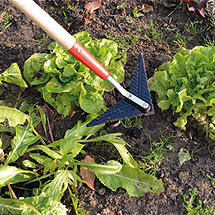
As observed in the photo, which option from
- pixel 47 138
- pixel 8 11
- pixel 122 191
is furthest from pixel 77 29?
pixel 122 191

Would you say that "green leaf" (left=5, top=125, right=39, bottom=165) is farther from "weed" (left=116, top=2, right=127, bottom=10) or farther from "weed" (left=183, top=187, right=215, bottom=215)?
"weed" (left=116, top=2, right=127, bottom=10)

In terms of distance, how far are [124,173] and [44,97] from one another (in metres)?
0.96

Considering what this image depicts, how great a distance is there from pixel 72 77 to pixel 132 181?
1.01 meters

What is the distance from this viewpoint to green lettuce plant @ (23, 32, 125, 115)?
2469mm

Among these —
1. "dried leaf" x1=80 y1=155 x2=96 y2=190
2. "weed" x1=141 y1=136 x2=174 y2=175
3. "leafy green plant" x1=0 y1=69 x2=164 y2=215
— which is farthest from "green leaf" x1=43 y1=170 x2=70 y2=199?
"weed" x1=141 y1=136 x2=174 y2=175

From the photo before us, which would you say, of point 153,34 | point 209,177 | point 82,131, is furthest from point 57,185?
point 153,34

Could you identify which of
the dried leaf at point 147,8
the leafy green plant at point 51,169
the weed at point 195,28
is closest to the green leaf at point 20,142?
the leafy green plant at point 51,169

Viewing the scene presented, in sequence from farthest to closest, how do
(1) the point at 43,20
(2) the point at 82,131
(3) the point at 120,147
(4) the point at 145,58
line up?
(4) the point at 145,58
(2) the point at 82,131
(3) the point at 120,147
(1) the point at 43,20

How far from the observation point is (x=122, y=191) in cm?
241

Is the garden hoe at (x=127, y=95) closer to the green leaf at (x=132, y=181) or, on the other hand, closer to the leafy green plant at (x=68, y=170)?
the leafy green plant at (x=68, y=170)

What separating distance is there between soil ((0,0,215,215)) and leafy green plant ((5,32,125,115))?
0.19 meters

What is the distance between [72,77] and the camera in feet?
8.27

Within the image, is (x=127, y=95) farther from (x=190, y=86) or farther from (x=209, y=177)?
(x=209, y=177)

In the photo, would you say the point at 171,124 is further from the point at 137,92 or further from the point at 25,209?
the point at 25,209
